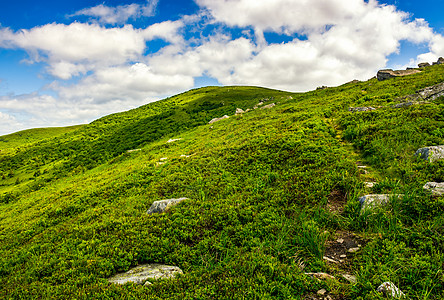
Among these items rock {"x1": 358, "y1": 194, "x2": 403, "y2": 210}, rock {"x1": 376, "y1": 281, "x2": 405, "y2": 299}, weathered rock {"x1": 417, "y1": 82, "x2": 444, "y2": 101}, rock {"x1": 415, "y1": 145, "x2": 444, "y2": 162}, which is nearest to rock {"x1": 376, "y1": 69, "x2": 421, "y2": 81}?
weathered rock {"x1": 417, "y1": 82, "x2": 444, "y2": 101}

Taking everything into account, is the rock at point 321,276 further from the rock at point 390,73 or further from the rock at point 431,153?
the rock at point 390,73

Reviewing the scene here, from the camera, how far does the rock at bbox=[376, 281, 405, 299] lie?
4320mm

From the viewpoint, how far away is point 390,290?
439cm

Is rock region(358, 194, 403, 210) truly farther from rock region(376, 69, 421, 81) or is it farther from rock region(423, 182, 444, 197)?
rock region(376, 69, 421, 81)

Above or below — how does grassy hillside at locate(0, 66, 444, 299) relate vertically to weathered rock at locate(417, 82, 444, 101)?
below

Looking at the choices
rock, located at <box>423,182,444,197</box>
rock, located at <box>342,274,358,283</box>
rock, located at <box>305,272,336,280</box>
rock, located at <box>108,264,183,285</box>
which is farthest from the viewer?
rock, located at <box>423,182,444,197</box>

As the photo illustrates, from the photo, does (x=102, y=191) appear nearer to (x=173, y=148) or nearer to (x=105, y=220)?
(x=105, y=220)

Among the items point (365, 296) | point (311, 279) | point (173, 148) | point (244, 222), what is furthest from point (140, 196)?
point (173, 148)

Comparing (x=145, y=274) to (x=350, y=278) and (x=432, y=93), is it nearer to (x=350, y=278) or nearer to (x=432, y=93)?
(x=350, y=278)

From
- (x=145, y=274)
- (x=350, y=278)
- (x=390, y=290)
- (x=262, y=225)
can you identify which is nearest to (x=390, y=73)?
(x=262, y=225)

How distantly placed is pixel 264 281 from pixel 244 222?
2953 mm

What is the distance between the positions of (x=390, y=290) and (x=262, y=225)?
152 inches

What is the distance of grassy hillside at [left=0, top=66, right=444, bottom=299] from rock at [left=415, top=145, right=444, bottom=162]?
353 millimetres

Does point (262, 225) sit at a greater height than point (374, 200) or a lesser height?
lesser
